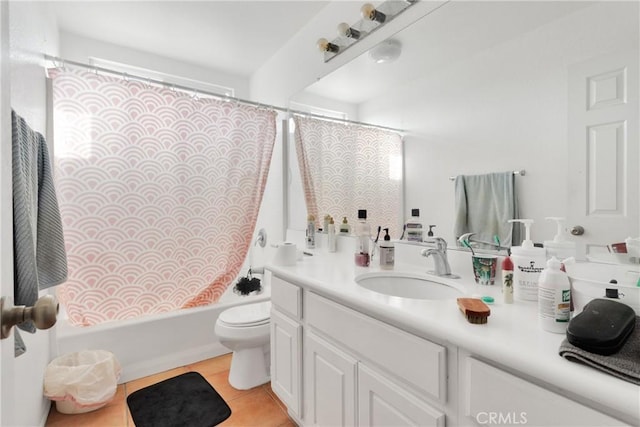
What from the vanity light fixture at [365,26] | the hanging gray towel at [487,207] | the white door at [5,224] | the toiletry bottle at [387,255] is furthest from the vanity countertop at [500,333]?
the vanity light fixture at [365,26]

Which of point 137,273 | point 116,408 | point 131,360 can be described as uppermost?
point 137,273

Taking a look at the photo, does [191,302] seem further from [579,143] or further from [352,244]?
[579,143]

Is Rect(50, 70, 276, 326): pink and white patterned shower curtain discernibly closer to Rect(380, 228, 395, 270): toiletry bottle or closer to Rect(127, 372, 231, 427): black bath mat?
Rect(127, 372, 231, 427): black bath mat

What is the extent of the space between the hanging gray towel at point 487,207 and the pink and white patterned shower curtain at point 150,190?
5.06 feet

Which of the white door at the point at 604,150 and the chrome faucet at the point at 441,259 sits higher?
the white door at the point at 604,150

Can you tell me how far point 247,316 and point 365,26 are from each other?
185cm

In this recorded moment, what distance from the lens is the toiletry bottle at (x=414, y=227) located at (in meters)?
1.44

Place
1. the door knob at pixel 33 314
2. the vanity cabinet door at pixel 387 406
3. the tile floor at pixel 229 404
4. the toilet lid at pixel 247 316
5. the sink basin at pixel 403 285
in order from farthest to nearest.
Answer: the toilet lid at pixel 247 316 → the tile floor at pixel 229 404 → the sink basin at pixel 403 285 → the vanity cabinet door at pixel 387 406 → the door knob at pixel 33 314

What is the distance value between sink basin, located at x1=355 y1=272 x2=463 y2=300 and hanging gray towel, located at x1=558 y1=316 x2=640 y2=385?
23.5 inches

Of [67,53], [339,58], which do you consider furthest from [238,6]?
[67,53]

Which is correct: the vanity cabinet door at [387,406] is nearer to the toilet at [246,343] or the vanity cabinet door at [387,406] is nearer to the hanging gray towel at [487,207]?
the hanging gray towel at [487,207]

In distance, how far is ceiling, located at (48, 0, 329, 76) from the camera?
1985mm

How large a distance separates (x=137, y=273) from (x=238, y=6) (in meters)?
1.86

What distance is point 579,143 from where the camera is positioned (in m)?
0.93
